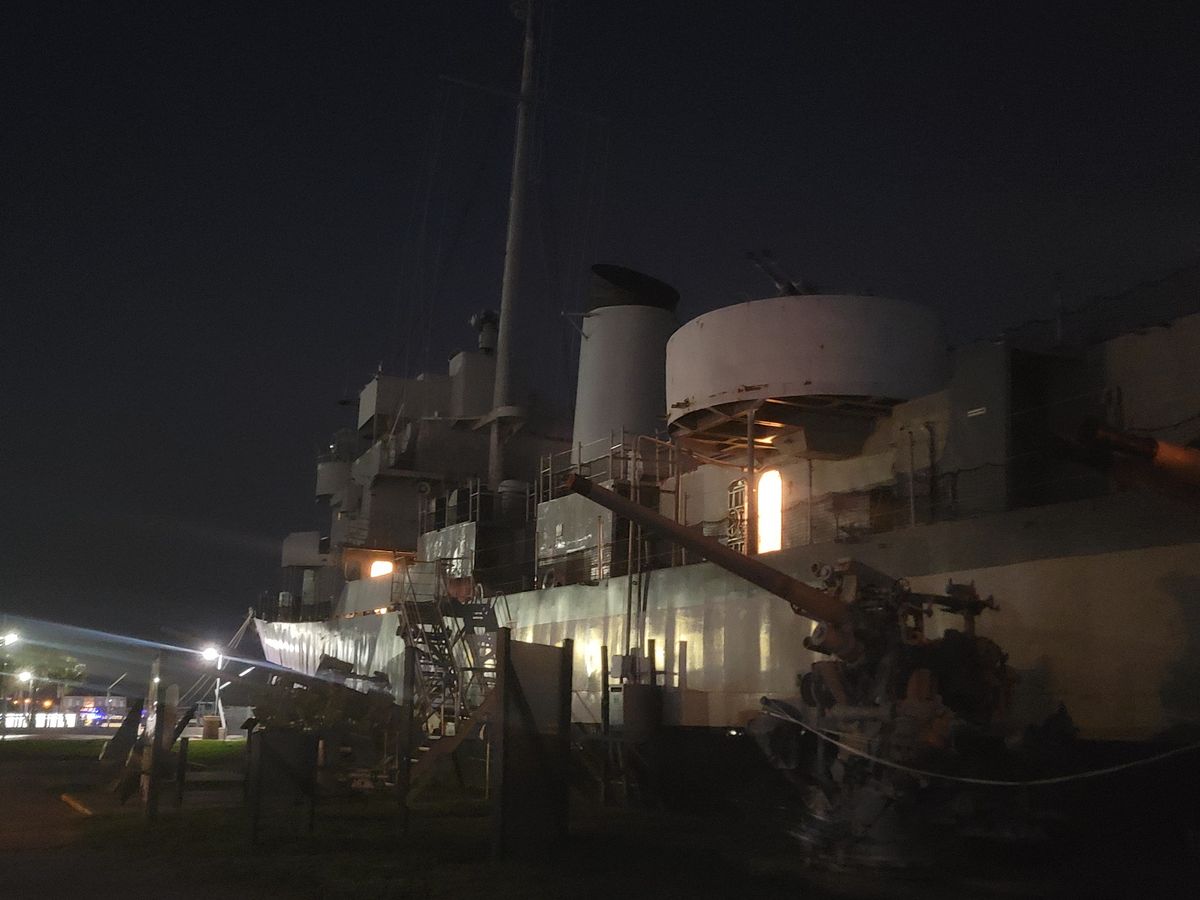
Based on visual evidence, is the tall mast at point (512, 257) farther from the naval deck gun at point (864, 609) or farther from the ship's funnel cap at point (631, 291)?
the naval deck gun at point (864, 609)

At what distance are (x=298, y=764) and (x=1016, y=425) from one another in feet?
32.3

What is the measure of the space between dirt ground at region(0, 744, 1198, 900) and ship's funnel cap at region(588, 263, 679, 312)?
1724 cm

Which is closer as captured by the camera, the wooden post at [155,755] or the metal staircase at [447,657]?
the wooden post at [155,755]

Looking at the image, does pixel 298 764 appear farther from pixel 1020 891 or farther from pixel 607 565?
pixel 607 565

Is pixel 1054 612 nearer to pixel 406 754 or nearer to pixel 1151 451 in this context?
pixel 1151 451

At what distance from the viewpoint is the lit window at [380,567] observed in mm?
37594

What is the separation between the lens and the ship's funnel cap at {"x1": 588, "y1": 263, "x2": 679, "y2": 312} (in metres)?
29.6

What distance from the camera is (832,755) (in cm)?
1133

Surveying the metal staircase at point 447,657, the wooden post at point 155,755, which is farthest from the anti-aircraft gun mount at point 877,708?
the metal staircase at point 447,657

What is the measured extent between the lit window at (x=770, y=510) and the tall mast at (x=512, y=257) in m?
14.7

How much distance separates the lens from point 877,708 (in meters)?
10.8

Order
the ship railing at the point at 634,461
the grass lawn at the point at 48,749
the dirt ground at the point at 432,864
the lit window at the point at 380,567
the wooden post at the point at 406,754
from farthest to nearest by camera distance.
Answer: the lit window at the point at 380,567 < the grass lawn at the point at 48,749 < the ship railing at the point at 634,461 < the wooden post at the point at 406,754 < the dirt ground at the point at 432,864

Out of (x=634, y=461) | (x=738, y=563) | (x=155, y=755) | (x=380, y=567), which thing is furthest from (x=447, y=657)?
(x=380, y=567)

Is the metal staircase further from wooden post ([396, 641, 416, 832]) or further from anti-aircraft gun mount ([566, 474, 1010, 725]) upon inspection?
anti-aircraft gun mount ([566, 474, 1010, 725])
